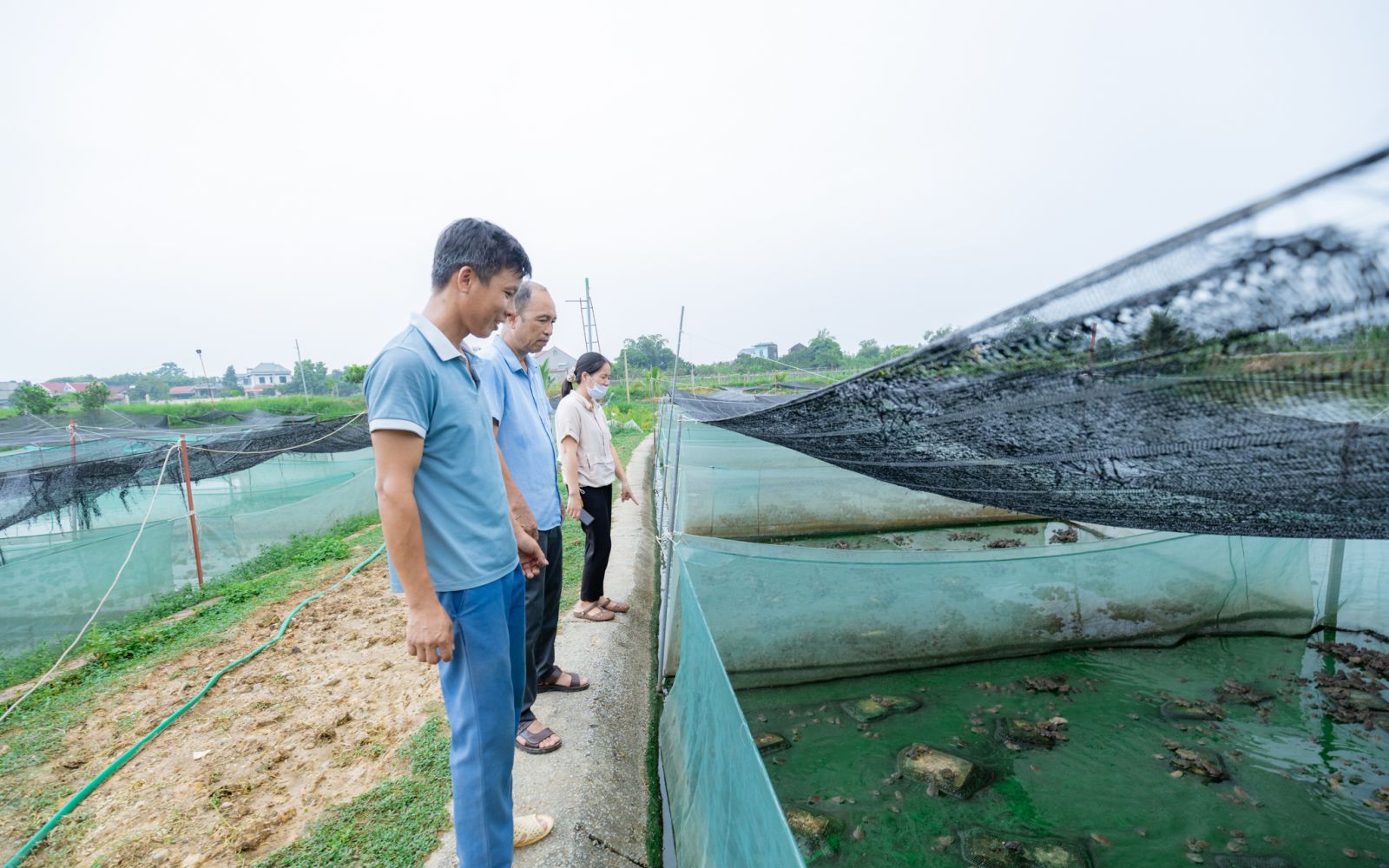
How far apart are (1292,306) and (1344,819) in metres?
2.55

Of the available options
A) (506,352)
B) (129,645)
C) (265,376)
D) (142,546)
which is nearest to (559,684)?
(506,352)

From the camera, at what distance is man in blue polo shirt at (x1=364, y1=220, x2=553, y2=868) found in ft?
3.84

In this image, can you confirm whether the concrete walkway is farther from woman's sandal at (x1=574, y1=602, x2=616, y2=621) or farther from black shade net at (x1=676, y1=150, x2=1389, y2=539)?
black shade net at (x1=676, y1=150, x2=1389, y2=539)

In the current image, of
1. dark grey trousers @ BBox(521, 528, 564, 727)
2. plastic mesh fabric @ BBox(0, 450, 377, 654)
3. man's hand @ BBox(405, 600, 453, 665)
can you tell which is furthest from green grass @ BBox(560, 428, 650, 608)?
plastic mesh fabric @ BBox(0, 450, 377, 654)

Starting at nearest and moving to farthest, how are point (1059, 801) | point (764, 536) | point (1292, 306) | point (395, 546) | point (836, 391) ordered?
point (1292, 306) < point (395, 546) < point (836, 391) < point (1059, 801) < point (764, 536)

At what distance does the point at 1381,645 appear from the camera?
3295 mm

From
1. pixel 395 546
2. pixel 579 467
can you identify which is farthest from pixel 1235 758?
pixel 395 546

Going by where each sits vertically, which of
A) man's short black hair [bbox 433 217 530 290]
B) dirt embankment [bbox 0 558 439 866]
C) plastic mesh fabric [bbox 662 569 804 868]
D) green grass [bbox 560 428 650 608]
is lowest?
dirt embankment [bbox 0 558 439 866]

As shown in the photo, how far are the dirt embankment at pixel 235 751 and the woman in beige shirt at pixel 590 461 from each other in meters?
0.88

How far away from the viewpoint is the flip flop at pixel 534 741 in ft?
6.91

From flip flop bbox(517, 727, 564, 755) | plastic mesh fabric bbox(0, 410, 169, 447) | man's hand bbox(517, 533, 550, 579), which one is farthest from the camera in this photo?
plastic mesh fabric bbox(0, 410, 169, 447)

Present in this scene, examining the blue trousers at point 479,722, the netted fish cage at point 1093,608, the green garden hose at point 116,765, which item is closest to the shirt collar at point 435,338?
the blue trousers at point 479,722

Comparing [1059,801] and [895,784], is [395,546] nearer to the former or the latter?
[895,784]

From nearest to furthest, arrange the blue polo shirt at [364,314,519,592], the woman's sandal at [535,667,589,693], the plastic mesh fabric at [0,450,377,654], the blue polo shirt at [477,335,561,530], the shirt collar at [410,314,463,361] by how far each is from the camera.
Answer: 1. the blue polo shirt at [364,314,519,592]
2. the shirt collar at [410,314,463,361]
3. the blue polo shirt at [477,335,561,530]
4. the woman's sandal at [535,667,589,693]
5. the plastic mesh fabric at [0,450,377,654]
